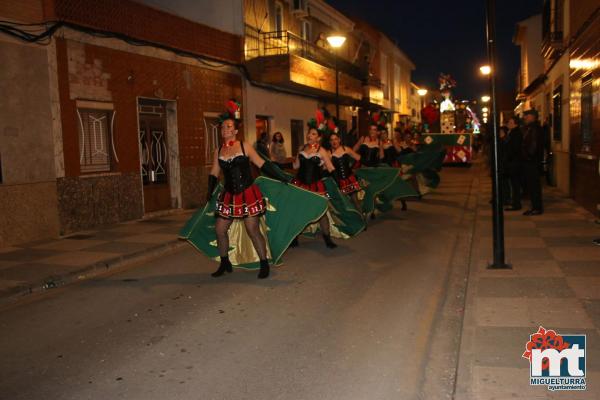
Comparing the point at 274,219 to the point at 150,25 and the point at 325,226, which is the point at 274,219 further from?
the point at 150,25

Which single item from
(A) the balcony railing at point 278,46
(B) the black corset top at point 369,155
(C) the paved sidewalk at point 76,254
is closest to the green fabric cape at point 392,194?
(B) the black corset top at point 369,155

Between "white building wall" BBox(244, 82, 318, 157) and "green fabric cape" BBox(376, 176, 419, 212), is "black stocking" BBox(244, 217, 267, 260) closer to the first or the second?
"green fabric cape" BBox(376, 176, 419, 212)

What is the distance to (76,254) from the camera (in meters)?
9.34

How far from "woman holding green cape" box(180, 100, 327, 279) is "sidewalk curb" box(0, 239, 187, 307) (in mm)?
1538

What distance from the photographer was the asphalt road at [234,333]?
428cm

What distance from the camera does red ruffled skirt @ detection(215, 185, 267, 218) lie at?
24.1ft

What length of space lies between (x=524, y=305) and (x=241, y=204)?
3.41 meters

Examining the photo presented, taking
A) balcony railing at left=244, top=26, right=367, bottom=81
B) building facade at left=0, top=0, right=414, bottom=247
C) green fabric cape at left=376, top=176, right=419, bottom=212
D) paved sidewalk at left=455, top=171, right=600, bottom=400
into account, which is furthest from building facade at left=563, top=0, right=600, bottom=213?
balcony railing at left=244, top=26, right=367, bottom=81

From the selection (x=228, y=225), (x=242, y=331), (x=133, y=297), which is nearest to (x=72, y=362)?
(x=242, y=331)

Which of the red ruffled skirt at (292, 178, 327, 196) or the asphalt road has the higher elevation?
the red ruffled skirt at (292, 178, 327, 196)

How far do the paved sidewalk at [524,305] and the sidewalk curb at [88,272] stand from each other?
4.94 metres

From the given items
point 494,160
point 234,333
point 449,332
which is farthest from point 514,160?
point 234,333

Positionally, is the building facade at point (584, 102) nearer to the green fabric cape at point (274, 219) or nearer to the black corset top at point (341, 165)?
the black corset top at point (341, 165)

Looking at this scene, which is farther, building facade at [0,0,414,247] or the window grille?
the window grille
